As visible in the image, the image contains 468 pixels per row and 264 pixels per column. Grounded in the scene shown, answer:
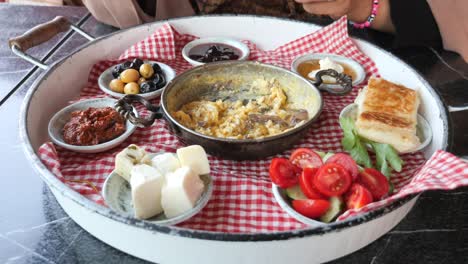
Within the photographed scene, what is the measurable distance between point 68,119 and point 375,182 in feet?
4.03

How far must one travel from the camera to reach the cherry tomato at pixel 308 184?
134 cm

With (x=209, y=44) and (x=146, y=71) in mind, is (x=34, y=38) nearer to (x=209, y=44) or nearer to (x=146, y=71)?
(x=146, y=71)

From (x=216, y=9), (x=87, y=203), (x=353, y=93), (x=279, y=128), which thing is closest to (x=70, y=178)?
(x=87, y=203)

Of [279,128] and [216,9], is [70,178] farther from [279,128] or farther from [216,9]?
[216,9]

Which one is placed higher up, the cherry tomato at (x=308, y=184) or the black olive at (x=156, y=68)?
the cherry tomato at (x=308, y=184)

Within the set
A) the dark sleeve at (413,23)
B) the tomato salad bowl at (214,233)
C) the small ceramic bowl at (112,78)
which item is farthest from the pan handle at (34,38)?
the dark sleeve at (413,23)

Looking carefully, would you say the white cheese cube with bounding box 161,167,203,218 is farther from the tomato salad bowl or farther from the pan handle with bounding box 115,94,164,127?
the pan handle with bounding box 115,94,164,127

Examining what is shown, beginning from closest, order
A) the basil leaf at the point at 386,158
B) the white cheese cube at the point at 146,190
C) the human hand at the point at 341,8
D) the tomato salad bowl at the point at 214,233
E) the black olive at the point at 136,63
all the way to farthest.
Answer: the tomato salad bowl at the point at 214,233 → the white cheese cube at the point at 146,190 → the basil leaf at the point at 386,158 → the black olive at the point at 136,63 → the human hand at the point at 341,8

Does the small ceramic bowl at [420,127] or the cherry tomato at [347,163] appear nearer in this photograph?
the cherry tomato at [347,163]

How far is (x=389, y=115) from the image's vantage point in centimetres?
170

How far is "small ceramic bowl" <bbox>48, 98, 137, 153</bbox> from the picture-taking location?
1.65m

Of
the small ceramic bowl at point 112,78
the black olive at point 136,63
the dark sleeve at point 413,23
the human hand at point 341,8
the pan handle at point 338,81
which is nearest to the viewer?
the pan handle at point 338,81

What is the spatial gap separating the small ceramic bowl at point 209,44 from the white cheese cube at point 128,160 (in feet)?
3.15

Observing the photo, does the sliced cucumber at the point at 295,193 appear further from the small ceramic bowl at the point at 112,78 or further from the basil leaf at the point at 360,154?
the small ceramic bowl at the point at 112,78
